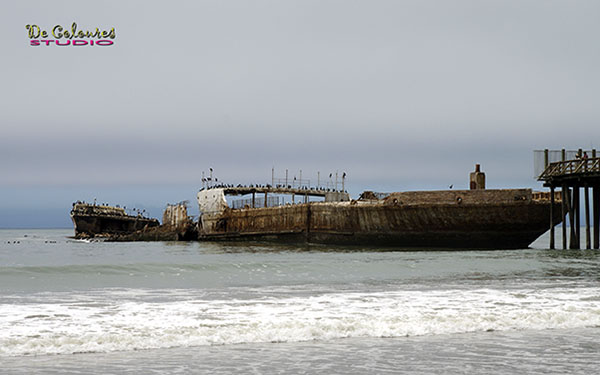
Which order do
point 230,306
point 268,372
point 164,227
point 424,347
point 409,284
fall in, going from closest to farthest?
point 268,372
point 424,347
point 230,306
point 409,284
point 164,227

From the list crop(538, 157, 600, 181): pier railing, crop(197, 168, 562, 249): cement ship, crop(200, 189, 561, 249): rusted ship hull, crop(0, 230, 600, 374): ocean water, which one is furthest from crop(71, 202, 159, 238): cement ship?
crop(0, 230, 600, 374): ocean water

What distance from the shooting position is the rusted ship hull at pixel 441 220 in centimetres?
3344

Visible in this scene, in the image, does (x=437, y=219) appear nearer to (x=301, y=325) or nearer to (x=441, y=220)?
(x=441, y=220)

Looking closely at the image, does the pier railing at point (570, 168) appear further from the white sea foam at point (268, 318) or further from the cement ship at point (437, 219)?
the white sea foam at point (268, 318)

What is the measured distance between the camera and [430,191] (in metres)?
34.7

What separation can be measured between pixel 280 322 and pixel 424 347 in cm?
254

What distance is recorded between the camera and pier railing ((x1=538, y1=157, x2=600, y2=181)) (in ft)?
93.5

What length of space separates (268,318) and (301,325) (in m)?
0.85

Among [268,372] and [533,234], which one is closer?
[268,372]

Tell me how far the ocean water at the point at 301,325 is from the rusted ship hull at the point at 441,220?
14.4 m

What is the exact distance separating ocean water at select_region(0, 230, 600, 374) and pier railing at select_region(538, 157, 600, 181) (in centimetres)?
1051

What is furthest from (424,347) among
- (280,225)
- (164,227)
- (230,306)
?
(164,227)

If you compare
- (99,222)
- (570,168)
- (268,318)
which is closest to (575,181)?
(570,168)

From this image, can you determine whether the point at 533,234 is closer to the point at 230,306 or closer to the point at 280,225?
the point at 280,225
